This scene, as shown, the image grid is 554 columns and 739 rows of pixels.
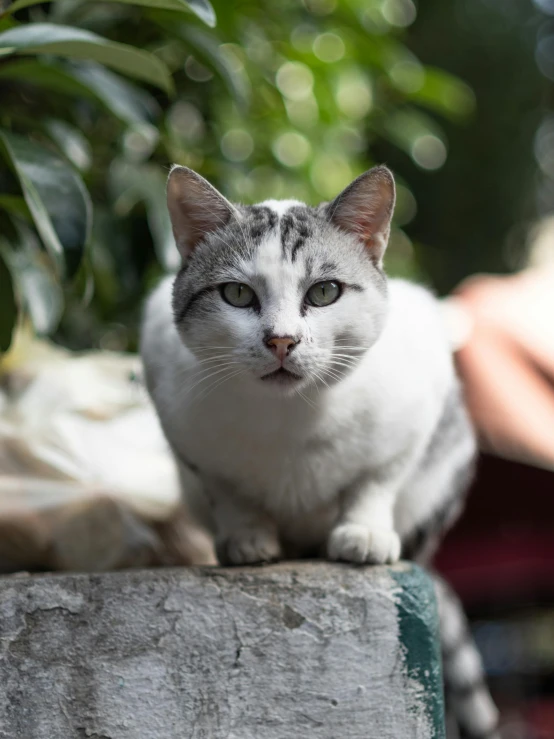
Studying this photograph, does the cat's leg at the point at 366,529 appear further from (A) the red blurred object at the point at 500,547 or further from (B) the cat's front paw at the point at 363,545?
(A) the red blurred object at the point at 500,547

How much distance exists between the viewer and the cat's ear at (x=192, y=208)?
4.19 feet

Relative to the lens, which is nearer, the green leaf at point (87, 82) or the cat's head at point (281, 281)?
the cat's head at point (281, 281)

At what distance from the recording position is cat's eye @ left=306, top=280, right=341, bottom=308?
1237 millimetres

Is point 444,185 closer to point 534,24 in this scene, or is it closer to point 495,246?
point 495,246

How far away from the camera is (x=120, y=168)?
6.40 ft

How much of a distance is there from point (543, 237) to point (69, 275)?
4978 millimetres

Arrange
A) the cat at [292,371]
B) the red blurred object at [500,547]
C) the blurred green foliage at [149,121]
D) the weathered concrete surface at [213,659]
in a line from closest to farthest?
the weathered concrete surface at [213,659]
the cat at [292,371]
the blurred green foliage at [149,121]
the red blurred object at [500,547]

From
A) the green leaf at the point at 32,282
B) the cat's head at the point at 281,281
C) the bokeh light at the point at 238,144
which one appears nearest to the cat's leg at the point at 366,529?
the cat's head at the point at 281,281

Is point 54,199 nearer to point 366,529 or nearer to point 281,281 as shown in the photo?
point 281,281

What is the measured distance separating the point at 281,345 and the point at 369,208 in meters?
0.30

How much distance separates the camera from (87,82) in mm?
1502

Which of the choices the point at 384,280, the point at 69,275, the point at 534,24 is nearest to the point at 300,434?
the point at 384,280

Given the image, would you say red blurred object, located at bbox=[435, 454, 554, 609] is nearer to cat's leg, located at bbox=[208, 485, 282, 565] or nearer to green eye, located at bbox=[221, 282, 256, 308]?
cat's leg, located at bbox=[208, 485, 282, 565]

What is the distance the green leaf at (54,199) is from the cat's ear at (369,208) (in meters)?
0.40
